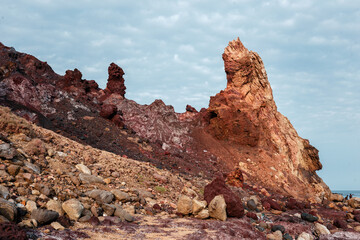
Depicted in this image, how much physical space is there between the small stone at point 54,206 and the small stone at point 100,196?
1876mm

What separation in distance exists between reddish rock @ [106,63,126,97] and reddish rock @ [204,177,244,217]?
29.1 m

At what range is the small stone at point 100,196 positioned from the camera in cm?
1072

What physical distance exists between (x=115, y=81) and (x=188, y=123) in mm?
12273

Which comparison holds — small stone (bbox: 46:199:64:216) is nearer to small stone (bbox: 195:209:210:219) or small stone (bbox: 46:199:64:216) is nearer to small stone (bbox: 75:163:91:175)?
small stone (bbox: 75:163:91:175)

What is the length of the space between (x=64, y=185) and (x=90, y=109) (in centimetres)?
2381

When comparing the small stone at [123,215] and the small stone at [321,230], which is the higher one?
the small stone at [123,215]

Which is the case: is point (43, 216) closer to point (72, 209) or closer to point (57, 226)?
point (57, 226)

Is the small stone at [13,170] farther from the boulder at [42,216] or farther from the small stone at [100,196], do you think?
the small stone at [100,196]

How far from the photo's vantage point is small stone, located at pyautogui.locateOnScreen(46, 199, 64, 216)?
8688 millimetres

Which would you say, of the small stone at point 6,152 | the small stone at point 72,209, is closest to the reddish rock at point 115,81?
the small stone at point 6,152

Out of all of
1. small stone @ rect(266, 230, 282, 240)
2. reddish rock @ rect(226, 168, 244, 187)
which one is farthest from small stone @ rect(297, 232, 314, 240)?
reddish rock @ rect(226, 168, 244, 187)

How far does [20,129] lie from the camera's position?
13.3 metres

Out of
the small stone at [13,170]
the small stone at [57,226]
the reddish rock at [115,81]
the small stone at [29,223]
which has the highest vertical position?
the reddish rock at [115,81]

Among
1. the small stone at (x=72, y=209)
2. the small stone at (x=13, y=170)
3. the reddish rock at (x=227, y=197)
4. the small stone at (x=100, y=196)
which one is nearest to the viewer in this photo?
the small stone at (x=72, y=209)
